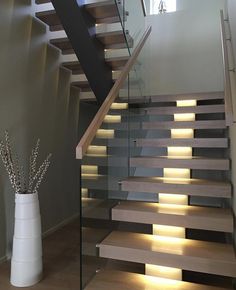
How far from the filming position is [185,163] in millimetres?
2828

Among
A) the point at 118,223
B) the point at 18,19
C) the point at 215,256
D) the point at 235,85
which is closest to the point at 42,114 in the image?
the point at 18,19

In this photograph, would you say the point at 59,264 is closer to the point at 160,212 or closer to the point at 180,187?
the point at 160,212

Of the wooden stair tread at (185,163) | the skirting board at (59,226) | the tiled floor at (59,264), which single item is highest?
the wooden stair tread at (185,163)

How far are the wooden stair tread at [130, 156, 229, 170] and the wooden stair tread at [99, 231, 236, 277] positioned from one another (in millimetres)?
772

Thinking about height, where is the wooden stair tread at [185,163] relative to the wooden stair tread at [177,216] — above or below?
above

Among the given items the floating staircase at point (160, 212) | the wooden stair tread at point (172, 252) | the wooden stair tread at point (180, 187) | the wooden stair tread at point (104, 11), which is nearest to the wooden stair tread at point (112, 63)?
the wooden stair tread at point (104, 11)

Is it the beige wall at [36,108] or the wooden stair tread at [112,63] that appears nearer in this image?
the beige wall at [36,108]

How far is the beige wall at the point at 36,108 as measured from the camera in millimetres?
2986

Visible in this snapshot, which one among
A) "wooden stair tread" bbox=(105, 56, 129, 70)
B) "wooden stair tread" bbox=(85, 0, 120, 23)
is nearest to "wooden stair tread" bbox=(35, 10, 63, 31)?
"wooden stair tread" bbox=(85, 0, 120, 23)

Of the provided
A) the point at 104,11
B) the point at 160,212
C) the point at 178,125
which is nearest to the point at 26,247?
the point at 160,212

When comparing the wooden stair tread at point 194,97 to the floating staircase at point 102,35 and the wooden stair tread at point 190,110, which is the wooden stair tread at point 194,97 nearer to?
the wooden stair tread at point 190,110

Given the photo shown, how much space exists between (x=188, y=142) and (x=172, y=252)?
1.34 meters

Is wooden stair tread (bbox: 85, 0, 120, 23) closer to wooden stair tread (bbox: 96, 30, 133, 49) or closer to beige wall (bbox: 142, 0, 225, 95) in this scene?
wooden stair tread (bbox: 96, 30, 133, 49)

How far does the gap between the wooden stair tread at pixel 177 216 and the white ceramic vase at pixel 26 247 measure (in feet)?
2.41
